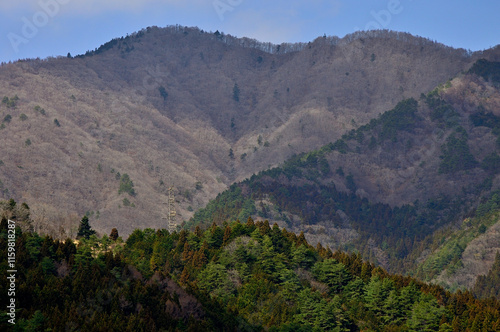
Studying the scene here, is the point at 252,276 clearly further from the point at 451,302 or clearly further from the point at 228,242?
the point at 451,302

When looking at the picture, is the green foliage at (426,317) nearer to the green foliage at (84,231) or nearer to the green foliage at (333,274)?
the green foliage at (333,274)

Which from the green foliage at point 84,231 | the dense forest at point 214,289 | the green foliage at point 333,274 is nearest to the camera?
the dense forest at point 214,289

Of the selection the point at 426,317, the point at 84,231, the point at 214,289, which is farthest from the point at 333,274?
the point at 84,231

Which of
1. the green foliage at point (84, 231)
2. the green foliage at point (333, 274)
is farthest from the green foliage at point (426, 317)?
the green foliage at point (84, 231)

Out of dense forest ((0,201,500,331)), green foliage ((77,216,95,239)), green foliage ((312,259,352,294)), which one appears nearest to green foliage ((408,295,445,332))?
dense forest ((0,201,500,331))

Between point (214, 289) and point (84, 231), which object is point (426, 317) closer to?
point (214, 289)

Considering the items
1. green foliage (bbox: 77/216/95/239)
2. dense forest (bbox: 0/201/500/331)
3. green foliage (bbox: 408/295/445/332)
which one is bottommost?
green foliage (bbox: 408/295/445/332)

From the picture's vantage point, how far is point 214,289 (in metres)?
124

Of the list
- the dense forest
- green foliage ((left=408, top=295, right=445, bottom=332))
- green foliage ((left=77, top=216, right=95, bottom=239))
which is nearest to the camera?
the dense forest

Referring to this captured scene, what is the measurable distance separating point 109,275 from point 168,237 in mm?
33966

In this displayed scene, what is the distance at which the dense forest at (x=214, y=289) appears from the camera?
90.3 metres

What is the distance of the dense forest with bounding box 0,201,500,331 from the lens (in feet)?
296

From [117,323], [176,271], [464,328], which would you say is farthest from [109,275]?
[464,328]

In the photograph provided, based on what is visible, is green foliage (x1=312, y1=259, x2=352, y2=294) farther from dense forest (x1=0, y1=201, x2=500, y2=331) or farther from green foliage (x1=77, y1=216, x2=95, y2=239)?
green foliage (x1=77, y1=216, x2=95, y2=239)
